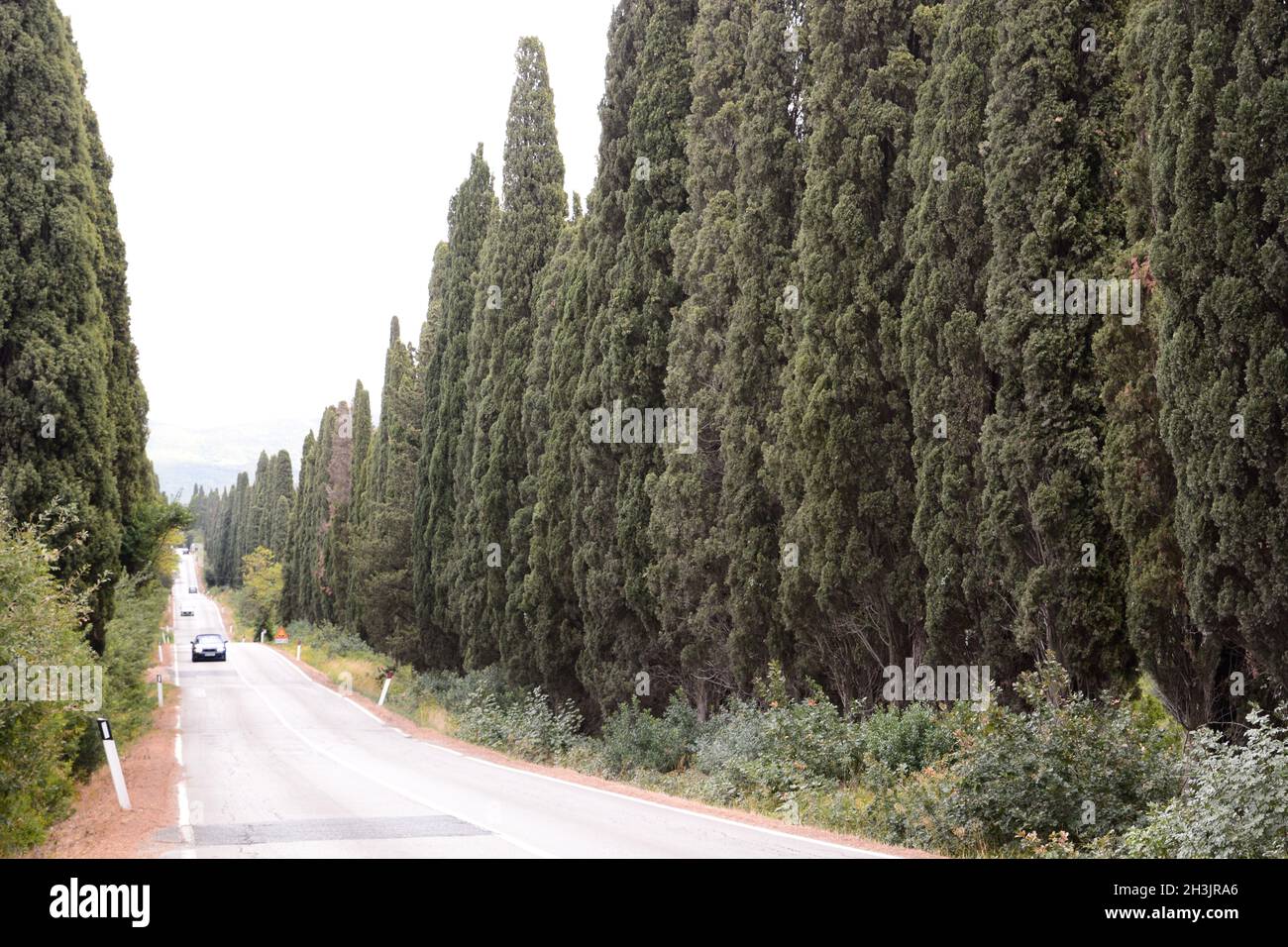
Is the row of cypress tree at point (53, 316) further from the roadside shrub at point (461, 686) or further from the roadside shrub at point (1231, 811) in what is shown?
the roadside shrub at point (1231, 811)

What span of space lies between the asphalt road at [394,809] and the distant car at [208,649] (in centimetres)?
2803

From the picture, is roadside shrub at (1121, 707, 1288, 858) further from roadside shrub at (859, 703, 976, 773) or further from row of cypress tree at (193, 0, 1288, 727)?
roadside shrub at (859, 703, 976, 773)

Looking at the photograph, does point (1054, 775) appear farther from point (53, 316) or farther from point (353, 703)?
point (353, 703)

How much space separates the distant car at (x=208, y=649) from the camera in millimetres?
56000

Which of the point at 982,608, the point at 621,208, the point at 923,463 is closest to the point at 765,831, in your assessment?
the point at 982,608

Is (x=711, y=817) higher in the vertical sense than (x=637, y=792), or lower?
higher

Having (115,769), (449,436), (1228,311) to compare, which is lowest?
(115,769)

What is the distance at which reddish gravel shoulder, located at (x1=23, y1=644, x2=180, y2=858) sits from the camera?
11.7 meters

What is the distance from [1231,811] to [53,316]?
50.2 feet

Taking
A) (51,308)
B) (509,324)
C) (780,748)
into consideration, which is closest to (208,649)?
(509,324)

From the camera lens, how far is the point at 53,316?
16594 millimetres

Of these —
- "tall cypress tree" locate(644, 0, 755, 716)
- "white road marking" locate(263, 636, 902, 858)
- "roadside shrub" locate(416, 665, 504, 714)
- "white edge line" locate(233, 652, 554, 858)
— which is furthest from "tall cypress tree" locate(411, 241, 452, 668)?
"tall cypress tree" locate(644, 0, 755, 716)

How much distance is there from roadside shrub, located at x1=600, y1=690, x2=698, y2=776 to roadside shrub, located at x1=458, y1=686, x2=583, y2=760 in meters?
2.75

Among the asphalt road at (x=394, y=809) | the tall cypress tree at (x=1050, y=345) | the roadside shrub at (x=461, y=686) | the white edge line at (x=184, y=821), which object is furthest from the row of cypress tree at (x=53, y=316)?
the tall cypress tree at (x=1050, y=345)
